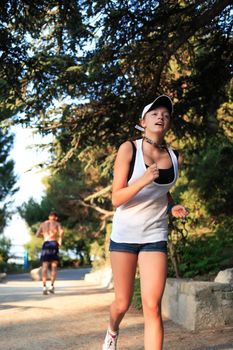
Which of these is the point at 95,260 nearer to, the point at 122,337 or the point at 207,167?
the point at 207,167

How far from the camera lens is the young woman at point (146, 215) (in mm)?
3773

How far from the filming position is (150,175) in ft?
12.0

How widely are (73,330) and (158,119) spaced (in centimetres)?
354

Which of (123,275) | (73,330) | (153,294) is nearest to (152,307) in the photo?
(153,294)

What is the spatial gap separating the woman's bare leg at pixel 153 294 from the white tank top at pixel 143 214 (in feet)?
0.47

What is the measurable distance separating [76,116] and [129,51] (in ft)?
5.15

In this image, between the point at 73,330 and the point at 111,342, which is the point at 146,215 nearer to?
the point at 111,342

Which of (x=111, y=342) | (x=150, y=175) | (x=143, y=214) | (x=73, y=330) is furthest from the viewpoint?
(x=73, y=330)

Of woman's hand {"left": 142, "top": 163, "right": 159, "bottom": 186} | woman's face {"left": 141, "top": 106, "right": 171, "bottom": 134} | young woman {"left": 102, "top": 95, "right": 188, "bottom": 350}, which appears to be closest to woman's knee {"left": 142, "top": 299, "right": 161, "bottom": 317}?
young woman {"left": 102, "top": 95, "right": 188, "bottom": 350}

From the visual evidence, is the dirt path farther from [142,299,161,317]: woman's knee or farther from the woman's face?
the woman's face

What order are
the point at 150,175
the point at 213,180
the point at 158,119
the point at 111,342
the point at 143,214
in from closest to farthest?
1. the point at 150,175
2. the point at 143,214
3. the point at 158,119
4. the point at 111,342
5. the point at 213,180

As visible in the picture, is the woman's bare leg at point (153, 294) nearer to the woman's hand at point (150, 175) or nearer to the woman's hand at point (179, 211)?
the woman's hand at point (179, 211)

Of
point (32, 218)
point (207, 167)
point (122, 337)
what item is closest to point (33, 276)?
point (207, 167)

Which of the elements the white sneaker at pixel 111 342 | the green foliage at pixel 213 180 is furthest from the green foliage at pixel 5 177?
the white sneaker at pixel 111 342
